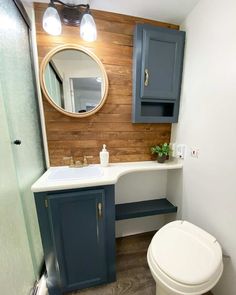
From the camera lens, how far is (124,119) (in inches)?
56.6

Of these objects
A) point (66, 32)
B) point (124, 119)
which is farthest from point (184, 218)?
point (66, 32)

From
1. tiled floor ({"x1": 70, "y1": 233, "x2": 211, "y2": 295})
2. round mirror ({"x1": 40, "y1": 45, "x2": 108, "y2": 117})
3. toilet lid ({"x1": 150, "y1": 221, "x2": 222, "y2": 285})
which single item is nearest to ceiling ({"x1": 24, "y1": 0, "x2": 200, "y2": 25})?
round mirror ({"x1": 40, "y1": 45, "x2": 108, "y2": 117})

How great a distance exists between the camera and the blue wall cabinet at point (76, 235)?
973mm

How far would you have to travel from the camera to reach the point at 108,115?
140 cm

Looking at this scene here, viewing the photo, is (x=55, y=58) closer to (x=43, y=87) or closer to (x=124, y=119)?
(x=43, y=87)

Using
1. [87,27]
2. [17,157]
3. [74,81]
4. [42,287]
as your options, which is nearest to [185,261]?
[42,287]

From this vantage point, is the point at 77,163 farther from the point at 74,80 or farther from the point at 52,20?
the point at 52,20

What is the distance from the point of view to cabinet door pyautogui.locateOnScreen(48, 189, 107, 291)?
978 millimetres

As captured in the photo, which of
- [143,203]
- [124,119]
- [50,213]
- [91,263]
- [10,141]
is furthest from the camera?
[143,203]

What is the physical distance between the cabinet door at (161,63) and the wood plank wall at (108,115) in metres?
0.19

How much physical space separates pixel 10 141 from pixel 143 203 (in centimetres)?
134

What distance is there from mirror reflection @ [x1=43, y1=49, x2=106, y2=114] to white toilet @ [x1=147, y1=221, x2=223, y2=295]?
1.20 meters

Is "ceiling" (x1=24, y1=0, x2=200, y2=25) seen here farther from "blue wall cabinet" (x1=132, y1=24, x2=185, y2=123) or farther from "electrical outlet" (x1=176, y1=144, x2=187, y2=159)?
"electrical outlet" (x1=176, y1=144, x2=187, y2=159)

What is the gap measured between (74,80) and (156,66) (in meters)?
0.73
